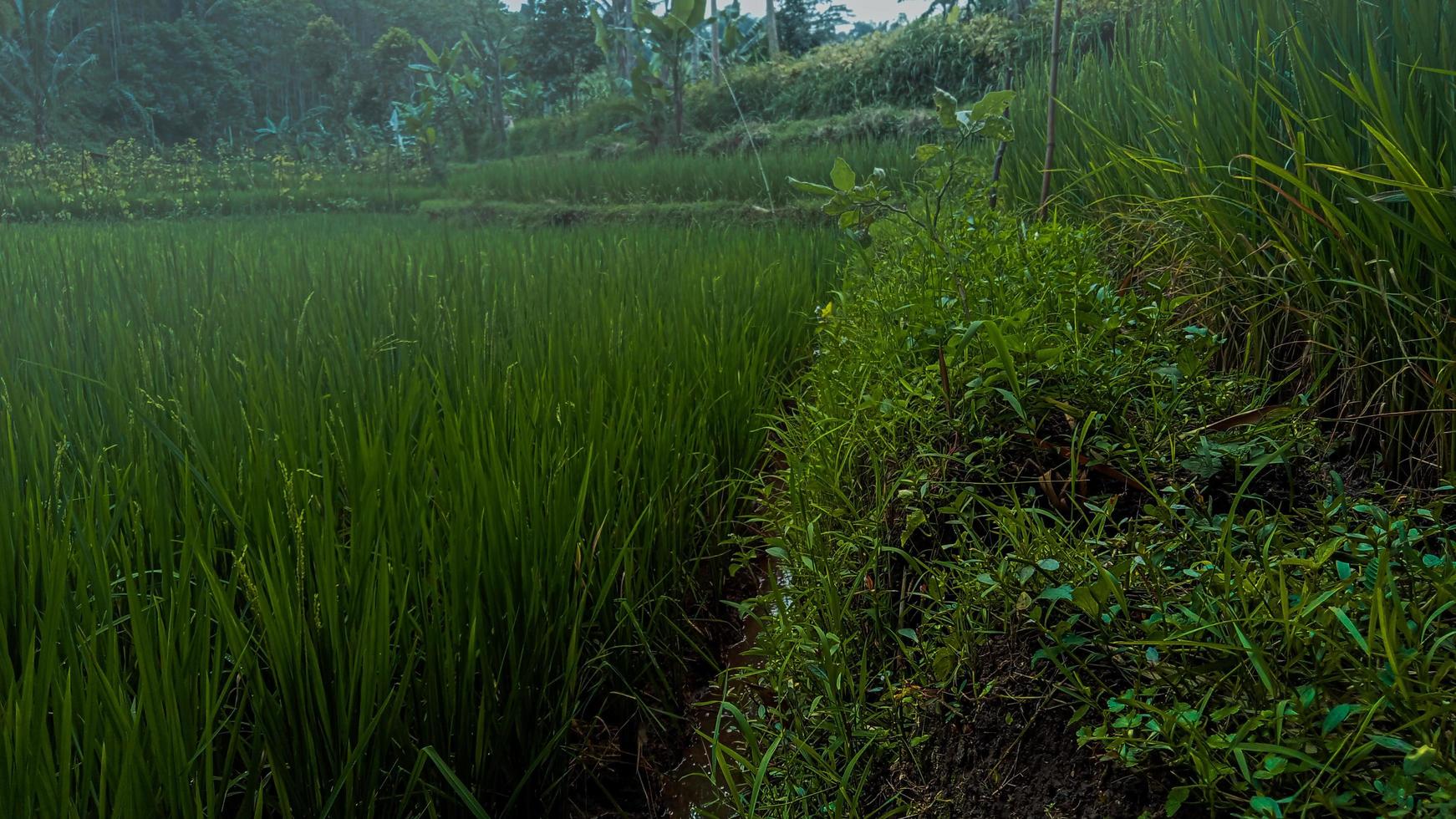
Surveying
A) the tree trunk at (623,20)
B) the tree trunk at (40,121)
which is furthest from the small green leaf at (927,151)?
the tree trunk at (40,121)

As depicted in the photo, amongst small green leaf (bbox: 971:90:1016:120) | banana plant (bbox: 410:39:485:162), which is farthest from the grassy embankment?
banana plant (bbox: 410:39:485:162)

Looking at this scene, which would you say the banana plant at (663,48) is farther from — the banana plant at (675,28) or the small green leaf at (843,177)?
the small green leaf at (843,177)

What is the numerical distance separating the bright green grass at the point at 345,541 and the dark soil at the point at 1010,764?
0.44 metres

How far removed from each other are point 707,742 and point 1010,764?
1.98 ft

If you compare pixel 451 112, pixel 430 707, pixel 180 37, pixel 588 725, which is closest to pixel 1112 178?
pixel 588 725

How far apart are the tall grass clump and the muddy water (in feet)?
2.86

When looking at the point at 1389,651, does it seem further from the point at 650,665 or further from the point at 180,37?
the point at 180,37

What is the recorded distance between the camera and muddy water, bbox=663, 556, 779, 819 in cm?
110

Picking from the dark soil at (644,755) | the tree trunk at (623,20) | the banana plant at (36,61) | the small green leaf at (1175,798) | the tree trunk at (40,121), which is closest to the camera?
the small green leaf at (1175,798)

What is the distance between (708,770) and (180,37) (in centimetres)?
2162

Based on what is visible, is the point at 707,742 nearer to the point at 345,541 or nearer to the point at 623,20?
the point at 345,541

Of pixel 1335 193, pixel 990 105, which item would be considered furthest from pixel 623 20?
pixel 1335 193

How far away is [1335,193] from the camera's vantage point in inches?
49.6

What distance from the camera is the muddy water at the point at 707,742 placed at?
1.10 meters
